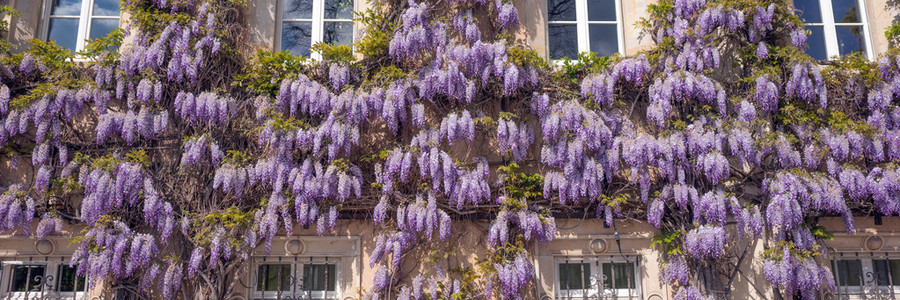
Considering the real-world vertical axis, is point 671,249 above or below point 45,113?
below

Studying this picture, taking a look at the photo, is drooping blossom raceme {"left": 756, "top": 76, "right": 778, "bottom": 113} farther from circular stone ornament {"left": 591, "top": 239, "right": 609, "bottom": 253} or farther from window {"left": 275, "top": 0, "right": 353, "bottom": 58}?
window {"left": 275, "top": 0, "right": 353, "bottom": 58}

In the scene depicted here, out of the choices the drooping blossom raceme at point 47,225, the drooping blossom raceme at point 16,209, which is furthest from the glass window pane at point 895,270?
the drooping blossom raceme at point 16,209

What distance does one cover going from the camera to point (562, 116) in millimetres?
6422

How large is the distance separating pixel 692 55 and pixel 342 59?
3.46 metres

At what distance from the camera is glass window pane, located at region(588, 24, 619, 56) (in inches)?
284

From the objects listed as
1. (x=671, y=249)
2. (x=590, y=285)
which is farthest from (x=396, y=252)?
(x=671, y=249)

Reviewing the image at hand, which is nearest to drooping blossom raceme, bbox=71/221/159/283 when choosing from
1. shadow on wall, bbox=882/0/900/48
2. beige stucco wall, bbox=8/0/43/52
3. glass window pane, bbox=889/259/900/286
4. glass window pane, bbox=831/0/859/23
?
beige stucco wall, bbox=8/0/43/52

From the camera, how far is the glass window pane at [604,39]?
7.21 metres

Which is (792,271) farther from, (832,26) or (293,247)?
(293,247)

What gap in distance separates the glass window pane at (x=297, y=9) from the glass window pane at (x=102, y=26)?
1.77m

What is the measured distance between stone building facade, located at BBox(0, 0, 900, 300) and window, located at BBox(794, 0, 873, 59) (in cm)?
30

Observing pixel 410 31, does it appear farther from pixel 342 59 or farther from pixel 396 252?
pixel 396 252

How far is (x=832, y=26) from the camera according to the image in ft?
24.1

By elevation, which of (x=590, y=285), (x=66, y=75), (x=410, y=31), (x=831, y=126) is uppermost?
(x=410, y=31)
